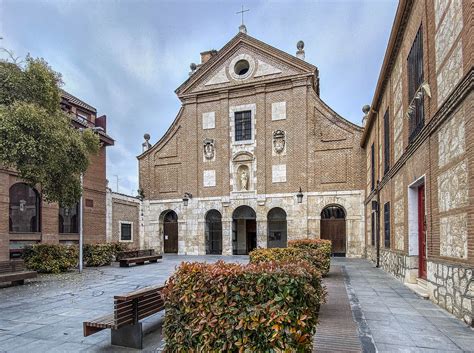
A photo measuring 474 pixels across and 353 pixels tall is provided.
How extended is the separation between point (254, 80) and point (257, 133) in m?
3.38

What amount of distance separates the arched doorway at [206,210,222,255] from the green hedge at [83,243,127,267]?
7.55 m

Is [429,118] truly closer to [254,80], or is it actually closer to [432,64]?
[432,64]

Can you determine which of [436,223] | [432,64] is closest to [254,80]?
[432,64]

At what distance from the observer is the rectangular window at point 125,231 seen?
22297 millimetres

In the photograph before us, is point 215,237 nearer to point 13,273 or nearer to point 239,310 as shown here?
point 13,273

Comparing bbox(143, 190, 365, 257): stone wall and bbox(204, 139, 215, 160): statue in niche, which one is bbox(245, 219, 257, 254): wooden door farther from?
bbox(204, 139, 215, 160): statue in niche

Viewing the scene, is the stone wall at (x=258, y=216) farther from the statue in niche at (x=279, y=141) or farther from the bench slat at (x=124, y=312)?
the bench slat at (x=124, y=312)

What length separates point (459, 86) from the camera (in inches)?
210

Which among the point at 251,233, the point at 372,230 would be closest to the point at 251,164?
the point at 251,233

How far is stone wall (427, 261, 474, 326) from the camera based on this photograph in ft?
16.8

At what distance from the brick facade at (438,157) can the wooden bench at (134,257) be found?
400 inches

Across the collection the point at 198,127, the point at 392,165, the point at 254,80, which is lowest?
the point at 392,165

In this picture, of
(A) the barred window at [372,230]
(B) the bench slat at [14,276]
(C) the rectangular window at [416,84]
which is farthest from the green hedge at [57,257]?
(C) the rectangular window at [416,84]

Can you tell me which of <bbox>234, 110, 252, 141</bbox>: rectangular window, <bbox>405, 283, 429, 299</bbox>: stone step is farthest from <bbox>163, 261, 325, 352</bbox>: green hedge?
<bbox>234, 110, 252, 141</bbox>: rectangular window
